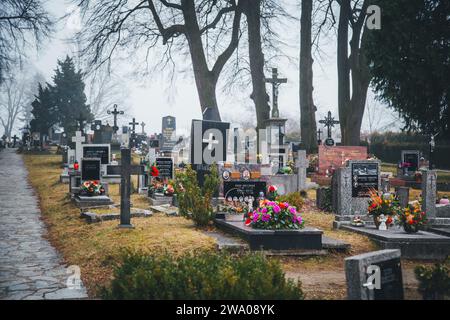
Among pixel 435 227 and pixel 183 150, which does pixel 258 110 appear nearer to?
pixel 183 150

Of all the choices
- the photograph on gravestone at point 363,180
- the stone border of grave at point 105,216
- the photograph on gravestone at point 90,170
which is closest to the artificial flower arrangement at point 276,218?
the photograph on gravestone at point 363,180

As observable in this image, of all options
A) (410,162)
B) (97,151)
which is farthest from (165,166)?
(410,162)

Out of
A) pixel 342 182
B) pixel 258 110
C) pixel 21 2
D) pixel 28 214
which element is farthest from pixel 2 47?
pixel 342 182

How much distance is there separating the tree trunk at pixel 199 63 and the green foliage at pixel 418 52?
7409 mm

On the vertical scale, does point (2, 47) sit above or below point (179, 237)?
above

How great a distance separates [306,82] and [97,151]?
12.1 metres

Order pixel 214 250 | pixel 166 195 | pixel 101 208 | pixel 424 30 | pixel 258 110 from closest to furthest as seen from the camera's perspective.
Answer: pixel 214 250 < pixel 101 208 < pixel 166 195 < pixel 424 30 < pixel 258 110

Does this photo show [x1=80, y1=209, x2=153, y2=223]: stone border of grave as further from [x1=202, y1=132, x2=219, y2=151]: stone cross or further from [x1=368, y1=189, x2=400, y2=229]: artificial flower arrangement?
[x1=368, y1=189, x2=400, y2=229]: artificial flower arrangement

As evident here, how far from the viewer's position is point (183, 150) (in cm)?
3647

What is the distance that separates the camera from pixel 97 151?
69.9 feet

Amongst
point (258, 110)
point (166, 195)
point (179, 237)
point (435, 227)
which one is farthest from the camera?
point (258, 110)

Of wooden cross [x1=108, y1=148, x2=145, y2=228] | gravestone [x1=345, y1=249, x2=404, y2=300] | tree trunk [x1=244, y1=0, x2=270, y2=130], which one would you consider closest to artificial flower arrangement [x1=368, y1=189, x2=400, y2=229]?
wooden cross [x1=108, y1=148, x2=145, y2=228]

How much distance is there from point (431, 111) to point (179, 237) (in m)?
16.2

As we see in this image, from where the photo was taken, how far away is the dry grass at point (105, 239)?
7968mm
